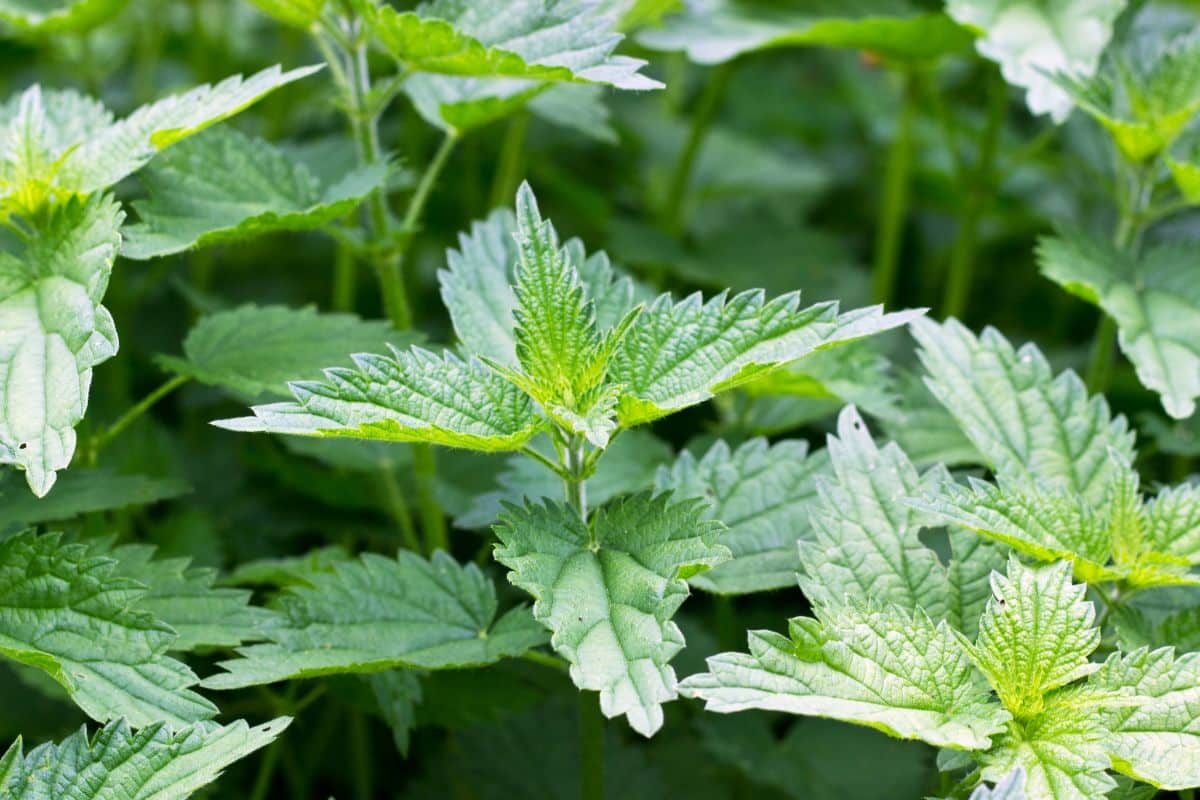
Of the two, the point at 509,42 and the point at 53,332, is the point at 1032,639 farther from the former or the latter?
the point at 53,332

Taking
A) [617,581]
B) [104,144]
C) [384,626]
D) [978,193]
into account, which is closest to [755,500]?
[617,581]

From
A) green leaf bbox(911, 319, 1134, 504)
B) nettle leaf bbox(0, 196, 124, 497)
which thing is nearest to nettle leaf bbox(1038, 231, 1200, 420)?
green leaf bbox(911, 319, 1134, 504)

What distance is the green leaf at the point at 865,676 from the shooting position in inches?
46.0

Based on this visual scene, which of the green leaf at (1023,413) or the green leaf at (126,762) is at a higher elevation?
the green leaf at (1023,413)

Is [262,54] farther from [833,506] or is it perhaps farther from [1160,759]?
[1160,759]

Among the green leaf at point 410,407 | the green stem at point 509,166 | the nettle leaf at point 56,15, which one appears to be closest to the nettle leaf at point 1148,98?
the green leaf at point 410,407

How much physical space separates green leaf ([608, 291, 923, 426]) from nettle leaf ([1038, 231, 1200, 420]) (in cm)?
54

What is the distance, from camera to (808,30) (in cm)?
222

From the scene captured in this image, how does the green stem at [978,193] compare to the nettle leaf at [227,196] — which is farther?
the green stem at [978,193]

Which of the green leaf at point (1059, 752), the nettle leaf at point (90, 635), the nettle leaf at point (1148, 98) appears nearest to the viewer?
→ the green leaf at point (1059, 752)

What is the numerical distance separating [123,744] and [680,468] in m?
0.71

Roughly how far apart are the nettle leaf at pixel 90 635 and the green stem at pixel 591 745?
44 cm

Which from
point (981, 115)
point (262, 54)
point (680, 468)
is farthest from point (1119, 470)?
point (262, 54)

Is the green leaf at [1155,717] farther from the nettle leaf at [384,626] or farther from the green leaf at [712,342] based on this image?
the nettle leaf at [384,626]
